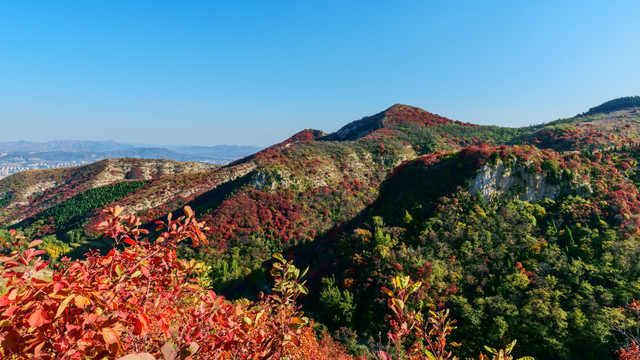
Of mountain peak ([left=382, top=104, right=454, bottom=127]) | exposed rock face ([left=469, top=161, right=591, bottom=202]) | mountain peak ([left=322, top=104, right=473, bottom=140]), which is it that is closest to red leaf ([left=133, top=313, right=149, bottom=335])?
exposed rock face ([left=469, top=161, right=591, bottom=202])

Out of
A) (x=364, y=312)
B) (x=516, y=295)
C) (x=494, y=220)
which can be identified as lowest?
(x=364, y=312)

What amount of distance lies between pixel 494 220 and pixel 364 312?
15954 millimetres

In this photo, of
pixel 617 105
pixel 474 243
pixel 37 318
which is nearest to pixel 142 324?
pixel 37 318

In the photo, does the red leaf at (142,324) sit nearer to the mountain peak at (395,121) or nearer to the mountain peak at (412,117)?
the mountain peak at (395,121)

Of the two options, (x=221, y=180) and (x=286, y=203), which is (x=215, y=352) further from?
(x=221, y=180)

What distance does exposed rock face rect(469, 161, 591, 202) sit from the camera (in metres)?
28.7

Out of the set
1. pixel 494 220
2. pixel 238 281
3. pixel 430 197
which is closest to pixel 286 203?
pixel 238 281

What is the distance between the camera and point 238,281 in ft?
108

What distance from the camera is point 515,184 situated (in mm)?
29219

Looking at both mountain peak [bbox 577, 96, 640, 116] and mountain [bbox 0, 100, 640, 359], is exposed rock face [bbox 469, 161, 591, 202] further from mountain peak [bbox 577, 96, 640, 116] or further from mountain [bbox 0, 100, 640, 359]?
mountain peak [bbox 577, 96, 640, 116]

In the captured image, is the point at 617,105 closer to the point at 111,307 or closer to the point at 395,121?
the point at 395,121

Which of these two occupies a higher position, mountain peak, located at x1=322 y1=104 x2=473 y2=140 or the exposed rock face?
mountain peak, located at x1=322 y1=104 x2=473 y2=140

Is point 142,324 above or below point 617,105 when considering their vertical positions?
below

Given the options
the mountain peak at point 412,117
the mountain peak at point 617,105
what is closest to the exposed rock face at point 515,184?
the mountain peak at point 412,117
